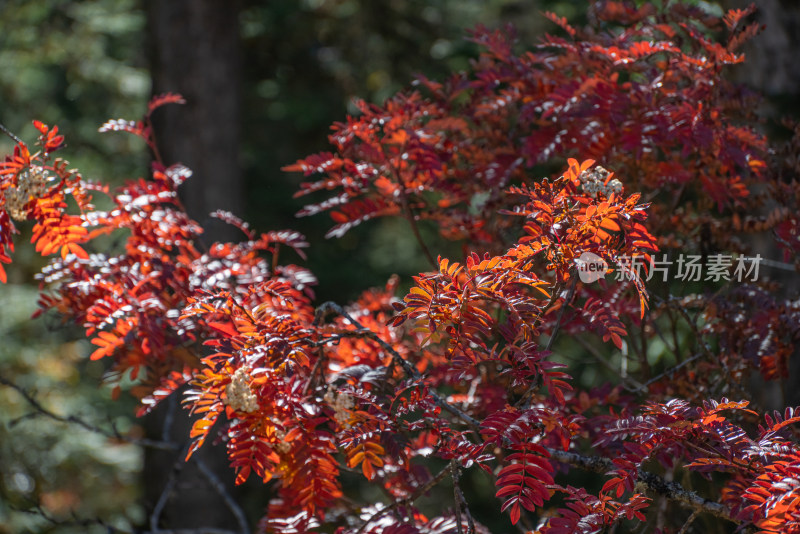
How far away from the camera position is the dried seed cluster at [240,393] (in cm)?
153

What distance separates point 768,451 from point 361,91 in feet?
21.8

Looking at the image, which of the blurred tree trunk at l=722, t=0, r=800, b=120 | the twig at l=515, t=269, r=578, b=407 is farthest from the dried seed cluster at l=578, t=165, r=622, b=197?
the blurred tree trunk at l=722, t=0, r=800, b=120

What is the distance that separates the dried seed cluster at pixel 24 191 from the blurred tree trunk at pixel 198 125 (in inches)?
111

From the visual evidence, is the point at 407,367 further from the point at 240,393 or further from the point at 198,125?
the point at 198,125

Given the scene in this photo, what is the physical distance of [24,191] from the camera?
70.7 inches

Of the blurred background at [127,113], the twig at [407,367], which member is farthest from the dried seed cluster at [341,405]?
the blurred background at [127,113]

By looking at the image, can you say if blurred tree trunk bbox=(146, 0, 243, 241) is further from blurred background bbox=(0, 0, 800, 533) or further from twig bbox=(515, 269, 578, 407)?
twig bbox=(515, 269, 578, 407)

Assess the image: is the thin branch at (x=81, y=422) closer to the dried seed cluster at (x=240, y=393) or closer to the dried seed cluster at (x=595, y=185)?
the dried seed cluster at (x=240, y=393)

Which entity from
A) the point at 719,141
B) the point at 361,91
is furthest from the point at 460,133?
the point at 361,91

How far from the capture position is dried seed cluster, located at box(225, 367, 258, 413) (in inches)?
60.1

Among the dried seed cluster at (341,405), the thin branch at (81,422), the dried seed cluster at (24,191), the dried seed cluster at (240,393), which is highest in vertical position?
the dried seed cluster at (24,191)

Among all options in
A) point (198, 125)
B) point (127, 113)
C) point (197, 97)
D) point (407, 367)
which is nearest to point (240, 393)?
point (407, 367)

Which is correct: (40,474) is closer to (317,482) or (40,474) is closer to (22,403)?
(22,403)

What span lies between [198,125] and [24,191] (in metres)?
3.12
